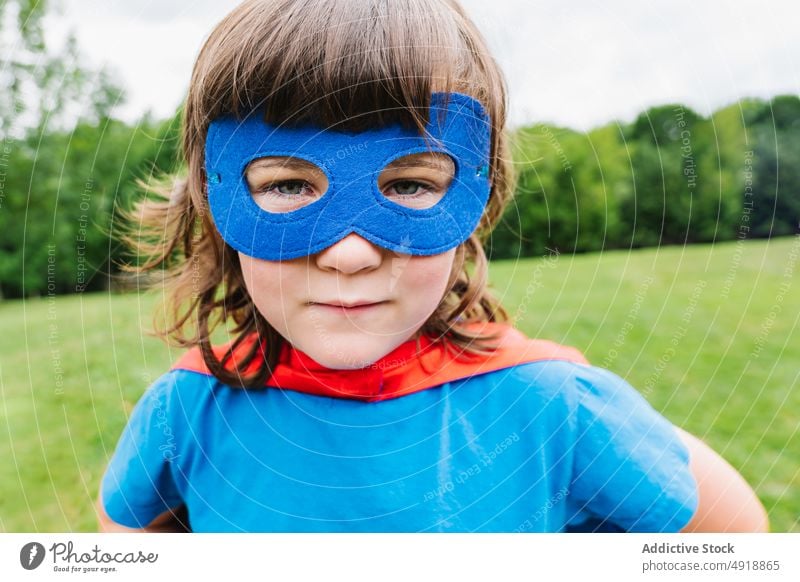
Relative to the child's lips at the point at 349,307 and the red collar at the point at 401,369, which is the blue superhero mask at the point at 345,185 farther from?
the red collar at the point at 401,369

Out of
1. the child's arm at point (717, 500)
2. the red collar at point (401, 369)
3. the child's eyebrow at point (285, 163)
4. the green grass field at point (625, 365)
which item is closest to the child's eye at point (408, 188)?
the child's eyebrow at point (285, 163)

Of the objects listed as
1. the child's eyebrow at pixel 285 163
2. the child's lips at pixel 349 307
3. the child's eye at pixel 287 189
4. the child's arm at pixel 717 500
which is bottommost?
the child's arm at pixel 717 500

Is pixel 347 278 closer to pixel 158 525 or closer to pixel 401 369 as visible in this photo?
pixel 401 369

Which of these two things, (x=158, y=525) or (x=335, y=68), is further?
(x=158, y=525)

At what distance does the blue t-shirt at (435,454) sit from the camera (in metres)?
1.00

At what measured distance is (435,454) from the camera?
3.28ft

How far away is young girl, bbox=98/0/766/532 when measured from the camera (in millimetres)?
826

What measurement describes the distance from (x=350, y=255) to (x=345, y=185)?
83 millimetres

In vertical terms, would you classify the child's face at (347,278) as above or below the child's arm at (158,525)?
above

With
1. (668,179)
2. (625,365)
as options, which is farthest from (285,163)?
(625,365)

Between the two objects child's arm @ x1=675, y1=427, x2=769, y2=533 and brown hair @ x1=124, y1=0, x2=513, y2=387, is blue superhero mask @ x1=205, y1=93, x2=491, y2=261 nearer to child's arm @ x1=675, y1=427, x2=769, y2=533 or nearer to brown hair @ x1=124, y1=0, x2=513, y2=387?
brown hair @ x1=124, y1=0, x2=513, y2=387

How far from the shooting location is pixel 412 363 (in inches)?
40.3

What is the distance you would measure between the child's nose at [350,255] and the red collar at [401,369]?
194mm

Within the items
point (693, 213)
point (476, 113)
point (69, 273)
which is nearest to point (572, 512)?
point (476, 113)
